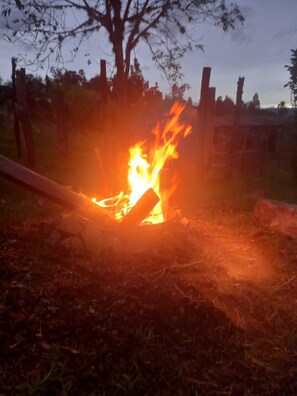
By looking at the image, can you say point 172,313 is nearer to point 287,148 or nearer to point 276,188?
point 276,188

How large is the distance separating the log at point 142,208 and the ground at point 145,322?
2.35 ft

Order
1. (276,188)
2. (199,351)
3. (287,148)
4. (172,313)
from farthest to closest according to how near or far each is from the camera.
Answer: (287,148), (276,188), (172,313), (199,351)

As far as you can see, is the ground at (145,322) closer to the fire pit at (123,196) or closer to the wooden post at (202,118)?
the fire pit at (123,196)

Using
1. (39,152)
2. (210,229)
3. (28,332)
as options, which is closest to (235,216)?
(210,229)

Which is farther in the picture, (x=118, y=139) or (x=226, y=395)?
(x=118, y=139)

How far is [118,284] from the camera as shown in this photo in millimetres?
4668

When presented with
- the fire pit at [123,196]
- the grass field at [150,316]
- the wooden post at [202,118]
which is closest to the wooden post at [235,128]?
the wooden post at [202,118]

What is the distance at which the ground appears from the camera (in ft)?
10.7

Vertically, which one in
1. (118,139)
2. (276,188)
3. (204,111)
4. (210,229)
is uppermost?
(204,111)

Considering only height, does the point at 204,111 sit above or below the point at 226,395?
above

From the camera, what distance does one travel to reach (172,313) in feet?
13.6

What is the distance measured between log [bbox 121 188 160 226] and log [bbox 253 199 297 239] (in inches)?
108

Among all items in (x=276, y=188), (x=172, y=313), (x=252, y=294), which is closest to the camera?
(x=172, y=313)

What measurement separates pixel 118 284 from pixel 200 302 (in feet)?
3.58
